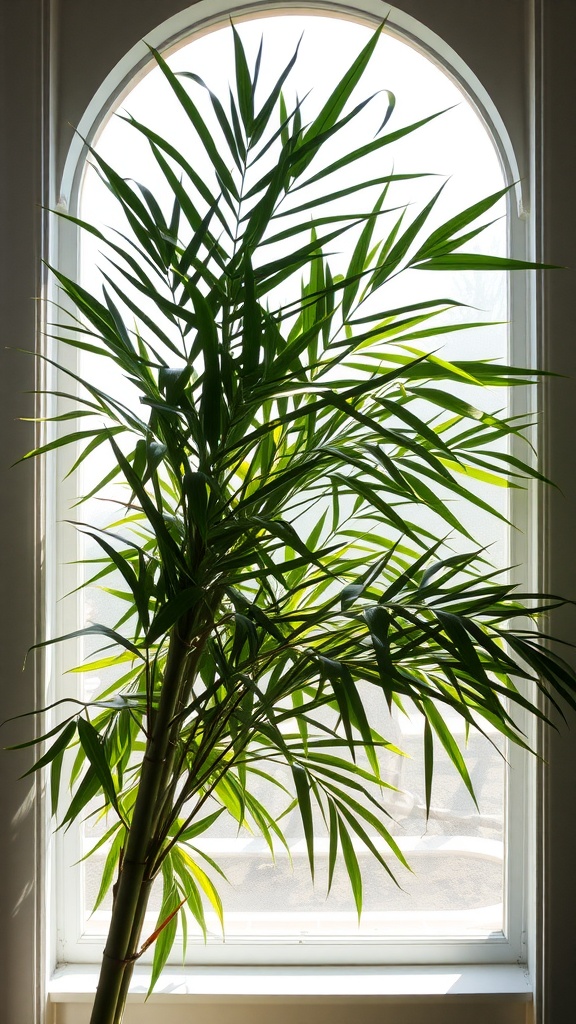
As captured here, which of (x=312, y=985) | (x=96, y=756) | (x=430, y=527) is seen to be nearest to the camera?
(x=96, y=756)

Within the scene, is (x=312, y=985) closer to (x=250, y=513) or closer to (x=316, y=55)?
(x=250, y=513)

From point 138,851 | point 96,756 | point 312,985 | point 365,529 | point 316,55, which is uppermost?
point 316,55

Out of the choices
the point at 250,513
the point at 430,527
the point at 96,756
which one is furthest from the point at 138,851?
the point at 430,527

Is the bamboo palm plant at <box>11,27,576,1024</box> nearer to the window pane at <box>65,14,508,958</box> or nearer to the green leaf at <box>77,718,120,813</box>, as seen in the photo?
the green leaf at <box>77,718,120,813</box>

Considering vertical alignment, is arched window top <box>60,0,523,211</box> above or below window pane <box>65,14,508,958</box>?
above

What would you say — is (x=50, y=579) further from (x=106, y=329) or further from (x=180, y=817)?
(x=106, y=329)

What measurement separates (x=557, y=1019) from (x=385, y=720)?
591 millimetres

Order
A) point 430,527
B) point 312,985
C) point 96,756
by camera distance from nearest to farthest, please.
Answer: point 96,756, point 312,985, point 430,527

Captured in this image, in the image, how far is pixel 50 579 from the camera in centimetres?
159

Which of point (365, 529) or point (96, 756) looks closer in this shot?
point (96, 756)

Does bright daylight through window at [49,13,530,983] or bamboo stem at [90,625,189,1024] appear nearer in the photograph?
bamboo stem at [90,625,189,1024]

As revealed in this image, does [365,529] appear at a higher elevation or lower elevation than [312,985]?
higher

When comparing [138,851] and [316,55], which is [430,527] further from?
[316,55]

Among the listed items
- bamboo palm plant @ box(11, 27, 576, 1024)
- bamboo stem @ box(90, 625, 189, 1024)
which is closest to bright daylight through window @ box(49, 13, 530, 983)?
bamboo palm plant @ box(11, 27, 576, 1024)
